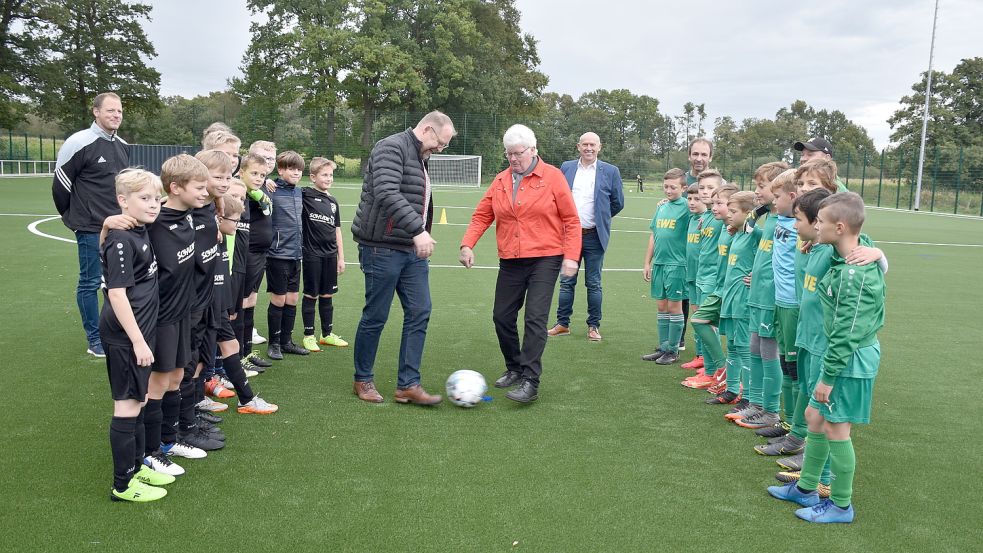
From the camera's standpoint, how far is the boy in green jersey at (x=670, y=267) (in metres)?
6.96

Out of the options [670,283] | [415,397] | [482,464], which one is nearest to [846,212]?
[482,464]

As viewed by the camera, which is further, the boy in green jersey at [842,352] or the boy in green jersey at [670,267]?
the boy in green jersey at [670,267]

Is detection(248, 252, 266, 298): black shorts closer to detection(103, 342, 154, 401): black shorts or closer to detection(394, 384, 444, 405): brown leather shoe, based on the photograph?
detection(394, 384, 444, 405): brown leather shoe

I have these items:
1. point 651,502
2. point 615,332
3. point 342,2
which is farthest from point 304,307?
point 342,2

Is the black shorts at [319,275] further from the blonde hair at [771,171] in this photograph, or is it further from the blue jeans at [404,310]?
the blonde hair at [771,171]

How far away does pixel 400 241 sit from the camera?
17.4 ft

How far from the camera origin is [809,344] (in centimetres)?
411

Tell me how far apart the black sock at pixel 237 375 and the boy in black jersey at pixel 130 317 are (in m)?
1.18

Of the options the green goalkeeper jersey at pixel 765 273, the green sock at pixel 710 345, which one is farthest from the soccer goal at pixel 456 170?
the green goalkeeper jersey at pixel 765 273

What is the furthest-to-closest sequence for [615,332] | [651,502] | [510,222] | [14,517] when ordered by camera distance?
[615,332] < [510,222] < [651,502] < [14,517]

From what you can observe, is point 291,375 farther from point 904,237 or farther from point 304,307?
point 904,237

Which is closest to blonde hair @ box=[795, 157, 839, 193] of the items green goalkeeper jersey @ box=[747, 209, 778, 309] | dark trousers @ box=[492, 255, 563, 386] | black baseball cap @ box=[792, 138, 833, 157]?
green goalkeeper jersey @ box=[747, 209, 778, 309]

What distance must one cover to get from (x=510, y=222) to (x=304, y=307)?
2355 millimetres

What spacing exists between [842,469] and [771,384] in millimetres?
1345
